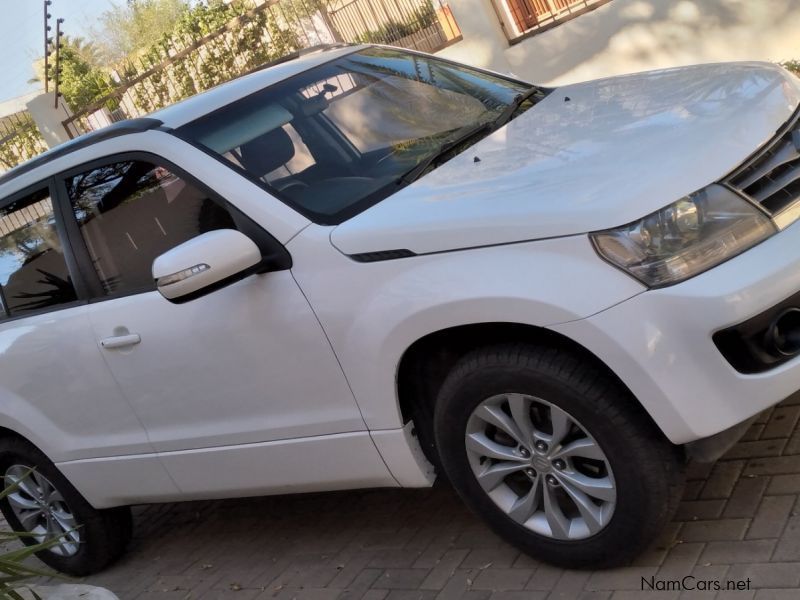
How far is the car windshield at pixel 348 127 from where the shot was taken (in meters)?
4.10

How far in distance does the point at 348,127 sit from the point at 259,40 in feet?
35.4

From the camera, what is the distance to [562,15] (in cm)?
1184

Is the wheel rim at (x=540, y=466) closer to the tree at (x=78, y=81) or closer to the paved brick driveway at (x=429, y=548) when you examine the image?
the paved brick driveway at (x=429, y=548)

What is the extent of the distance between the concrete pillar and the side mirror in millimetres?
13737

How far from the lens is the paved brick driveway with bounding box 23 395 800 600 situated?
11.8 feet

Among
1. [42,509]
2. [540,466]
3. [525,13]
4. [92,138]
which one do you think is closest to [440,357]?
[540,466]

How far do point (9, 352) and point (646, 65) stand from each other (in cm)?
802

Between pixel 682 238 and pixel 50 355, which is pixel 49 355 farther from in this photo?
pixel 682 238

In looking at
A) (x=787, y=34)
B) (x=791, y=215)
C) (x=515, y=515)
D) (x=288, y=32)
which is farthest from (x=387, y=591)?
(x=288, y=32)

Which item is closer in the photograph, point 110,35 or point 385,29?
point 385,29

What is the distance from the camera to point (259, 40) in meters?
14.8

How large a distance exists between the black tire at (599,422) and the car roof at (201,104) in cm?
170

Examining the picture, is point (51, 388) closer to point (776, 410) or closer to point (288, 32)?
point (776, 410)

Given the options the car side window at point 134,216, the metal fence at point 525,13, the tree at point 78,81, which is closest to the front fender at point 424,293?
the car side window at point 134,216
